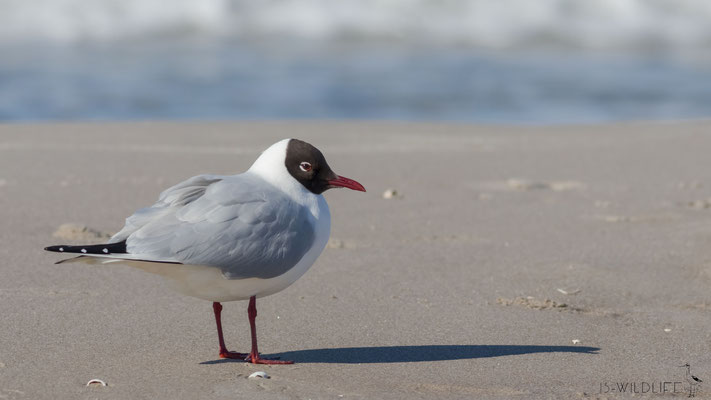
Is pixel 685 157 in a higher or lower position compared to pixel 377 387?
higher

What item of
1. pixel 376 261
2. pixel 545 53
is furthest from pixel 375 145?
pixel 545 53

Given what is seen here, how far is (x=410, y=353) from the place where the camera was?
3959 millimetres

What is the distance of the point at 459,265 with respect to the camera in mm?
5316

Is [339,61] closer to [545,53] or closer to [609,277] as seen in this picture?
[545,53]

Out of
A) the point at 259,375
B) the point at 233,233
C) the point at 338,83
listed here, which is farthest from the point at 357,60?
the point at 259,375

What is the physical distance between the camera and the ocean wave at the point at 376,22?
1606cm

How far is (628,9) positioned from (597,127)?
9057 mm

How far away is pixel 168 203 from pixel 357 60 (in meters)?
11.3

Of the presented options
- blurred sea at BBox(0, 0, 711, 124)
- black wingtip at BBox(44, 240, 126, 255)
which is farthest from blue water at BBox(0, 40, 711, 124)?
black wingtip at BBox(44, 240, 126, 255)

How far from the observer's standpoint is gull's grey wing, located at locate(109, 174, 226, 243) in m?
3.67

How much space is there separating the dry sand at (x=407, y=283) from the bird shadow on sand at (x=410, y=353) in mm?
12

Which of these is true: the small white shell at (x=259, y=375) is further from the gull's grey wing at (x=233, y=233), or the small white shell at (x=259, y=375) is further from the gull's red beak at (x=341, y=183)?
the gull's red beak at (x=341, y=183)

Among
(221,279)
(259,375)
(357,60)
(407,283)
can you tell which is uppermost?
(357,60)

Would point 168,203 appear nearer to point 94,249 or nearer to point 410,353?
point 94,249
